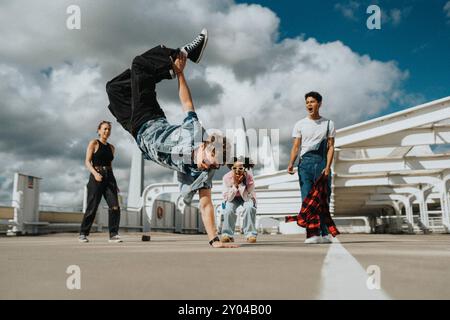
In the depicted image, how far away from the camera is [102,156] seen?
22.2 ft

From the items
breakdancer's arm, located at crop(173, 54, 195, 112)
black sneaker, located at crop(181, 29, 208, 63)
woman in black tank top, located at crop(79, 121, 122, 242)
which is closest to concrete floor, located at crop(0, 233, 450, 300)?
breakdancer's arm, located at crop(173, 54, 195, 112)

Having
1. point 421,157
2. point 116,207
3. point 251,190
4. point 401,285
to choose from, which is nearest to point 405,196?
point 421,157

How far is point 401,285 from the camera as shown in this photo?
68.8 inches

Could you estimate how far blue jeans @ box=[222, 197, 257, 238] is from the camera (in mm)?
6834

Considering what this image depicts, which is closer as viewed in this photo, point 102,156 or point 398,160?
point 102,156

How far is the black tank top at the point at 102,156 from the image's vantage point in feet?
22.1

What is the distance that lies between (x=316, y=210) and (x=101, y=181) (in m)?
3.29

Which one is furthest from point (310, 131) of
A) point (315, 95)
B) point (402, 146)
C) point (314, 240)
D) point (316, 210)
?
point (402, 146)

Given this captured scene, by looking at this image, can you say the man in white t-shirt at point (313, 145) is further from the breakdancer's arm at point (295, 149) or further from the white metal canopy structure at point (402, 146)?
the white metal canopy structure at point (402, 146)

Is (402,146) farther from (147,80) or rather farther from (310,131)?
(147,80)

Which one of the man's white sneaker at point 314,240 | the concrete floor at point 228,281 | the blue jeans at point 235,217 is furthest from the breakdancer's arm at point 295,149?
the concrete floor at point 228,281

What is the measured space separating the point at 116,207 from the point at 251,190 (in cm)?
222

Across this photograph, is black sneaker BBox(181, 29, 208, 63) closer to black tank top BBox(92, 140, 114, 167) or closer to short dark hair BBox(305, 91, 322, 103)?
short dark hair BBox(305, 91, 322, 103)
